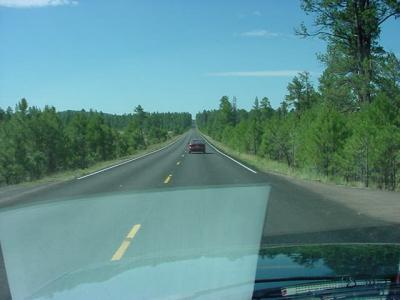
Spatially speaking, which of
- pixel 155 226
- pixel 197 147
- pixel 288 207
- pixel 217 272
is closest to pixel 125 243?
pixel 155 226

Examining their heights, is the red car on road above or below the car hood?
below

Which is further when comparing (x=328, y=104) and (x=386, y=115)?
(x=328, y=104)

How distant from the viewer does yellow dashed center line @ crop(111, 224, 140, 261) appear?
7820 millimetres

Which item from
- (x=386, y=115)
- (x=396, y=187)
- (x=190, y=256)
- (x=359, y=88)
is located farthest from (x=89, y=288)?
(x=359, y=88)

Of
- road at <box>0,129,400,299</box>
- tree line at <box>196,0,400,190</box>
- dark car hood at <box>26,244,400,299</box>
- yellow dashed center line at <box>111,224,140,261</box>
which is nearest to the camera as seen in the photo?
dark car hood at <box>26,244,400,299</box>

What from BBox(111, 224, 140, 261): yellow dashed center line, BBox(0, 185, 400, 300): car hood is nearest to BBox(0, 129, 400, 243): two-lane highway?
BBox(0, 185, 400, 300): car hood

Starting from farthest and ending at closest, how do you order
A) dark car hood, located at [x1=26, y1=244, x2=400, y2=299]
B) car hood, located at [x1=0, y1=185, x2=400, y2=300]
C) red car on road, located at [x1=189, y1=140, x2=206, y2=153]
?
red car on road, located at [x1=189, y1=140, x2=206, y2=153] → car hood, located at [x1=0, y1=185, x2=400, y2=300] → dark car hood, located at [x1=26, y1=244, x2=400, y2=299]

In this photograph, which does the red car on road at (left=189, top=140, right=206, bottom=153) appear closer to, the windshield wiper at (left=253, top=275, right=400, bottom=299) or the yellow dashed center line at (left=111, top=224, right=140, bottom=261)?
the yellow dashed center line at (left=111, top=224, right=140, bottom=261)

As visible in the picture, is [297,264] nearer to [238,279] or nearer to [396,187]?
[238,279]

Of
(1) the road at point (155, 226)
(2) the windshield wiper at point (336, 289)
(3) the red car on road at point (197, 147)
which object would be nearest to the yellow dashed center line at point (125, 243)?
(1) the road at point (155, 226)

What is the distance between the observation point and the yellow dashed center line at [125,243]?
25.7ft

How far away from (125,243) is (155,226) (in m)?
1.65

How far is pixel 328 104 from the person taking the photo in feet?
105

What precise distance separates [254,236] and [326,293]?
229 inches
